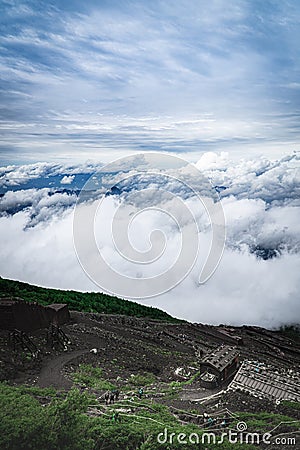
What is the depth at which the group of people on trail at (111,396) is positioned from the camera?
611 cm

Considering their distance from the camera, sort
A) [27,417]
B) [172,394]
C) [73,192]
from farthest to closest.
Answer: [73,192] → [172,394] → [27,417]

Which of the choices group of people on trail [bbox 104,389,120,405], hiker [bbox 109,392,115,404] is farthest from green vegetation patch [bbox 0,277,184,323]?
hiker [bbox 109,392,115,404]

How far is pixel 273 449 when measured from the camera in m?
4.56

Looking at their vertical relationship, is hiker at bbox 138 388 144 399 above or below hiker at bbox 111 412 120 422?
below

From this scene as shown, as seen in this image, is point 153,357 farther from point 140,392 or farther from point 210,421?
point 210,421

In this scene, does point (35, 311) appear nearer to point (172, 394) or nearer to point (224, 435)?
point (172, 394)

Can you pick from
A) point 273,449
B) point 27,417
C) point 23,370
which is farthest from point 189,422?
point 23,370

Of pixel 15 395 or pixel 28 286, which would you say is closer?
pixel 15 395

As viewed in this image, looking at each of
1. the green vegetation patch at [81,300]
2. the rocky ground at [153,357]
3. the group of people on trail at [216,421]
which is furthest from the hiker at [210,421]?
the green vegetation patch at [81,300]

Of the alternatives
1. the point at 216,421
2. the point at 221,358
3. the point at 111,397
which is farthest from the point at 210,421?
the point at 221,358

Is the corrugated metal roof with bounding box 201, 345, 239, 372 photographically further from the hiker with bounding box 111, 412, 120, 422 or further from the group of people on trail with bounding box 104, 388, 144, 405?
the hiker with bounding box 111, 412, 120, 422

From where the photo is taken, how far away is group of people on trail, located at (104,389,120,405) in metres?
6.11

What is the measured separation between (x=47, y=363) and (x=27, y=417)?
13.1 feet

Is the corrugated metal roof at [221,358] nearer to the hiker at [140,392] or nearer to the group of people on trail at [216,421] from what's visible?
the hiker at [140,392]
